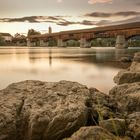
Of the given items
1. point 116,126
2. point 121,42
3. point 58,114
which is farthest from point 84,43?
point 116,126

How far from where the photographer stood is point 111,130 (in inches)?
318

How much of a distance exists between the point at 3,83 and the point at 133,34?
78231 mm

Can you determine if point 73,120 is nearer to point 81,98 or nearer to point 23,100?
point 81,98

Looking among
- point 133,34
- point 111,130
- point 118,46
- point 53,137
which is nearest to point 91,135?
point 111,130

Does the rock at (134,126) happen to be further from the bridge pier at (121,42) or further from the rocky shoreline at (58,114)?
the bridge pier at (121,42)

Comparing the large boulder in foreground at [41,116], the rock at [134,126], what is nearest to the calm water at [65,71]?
the large boulder in foreground at [41,116]

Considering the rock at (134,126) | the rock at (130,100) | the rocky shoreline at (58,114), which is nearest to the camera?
the rock at (134,126)

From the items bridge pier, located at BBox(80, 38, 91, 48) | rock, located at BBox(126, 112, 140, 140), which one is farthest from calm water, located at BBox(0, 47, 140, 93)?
bridge pier, located at BBox(80, 38, 91, 48)

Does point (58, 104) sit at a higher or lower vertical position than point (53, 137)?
higher

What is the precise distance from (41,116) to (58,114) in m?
0.47

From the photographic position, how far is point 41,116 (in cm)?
867

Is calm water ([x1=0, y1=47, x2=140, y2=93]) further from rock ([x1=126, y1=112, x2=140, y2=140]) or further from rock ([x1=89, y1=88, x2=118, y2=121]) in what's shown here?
rock ([x1=126, y1=112, x2=140, y2=140])

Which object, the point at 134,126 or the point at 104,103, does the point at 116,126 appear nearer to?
the point at 134,126

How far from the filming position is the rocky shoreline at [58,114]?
8172 millimetres
